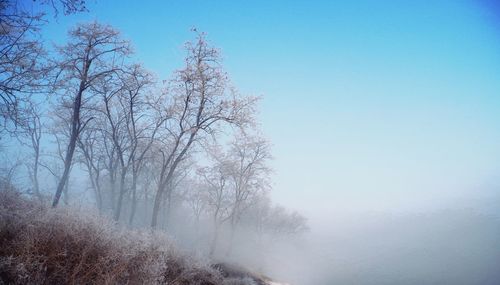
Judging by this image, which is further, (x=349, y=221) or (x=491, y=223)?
(x=349, y=221)

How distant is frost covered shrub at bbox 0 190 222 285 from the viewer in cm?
508

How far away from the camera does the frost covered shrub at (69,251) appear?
5078mm

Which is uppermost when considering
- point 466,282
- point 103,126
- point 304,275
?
point 103,126

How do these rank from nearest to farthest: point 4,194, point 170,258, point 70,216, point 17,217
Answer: point 17,217 < point 70,216 < point 4,194 < point 170,258

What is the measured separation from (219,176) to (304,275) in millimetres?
34847

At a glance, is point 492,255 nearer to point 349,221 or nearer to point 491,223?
point 491,223

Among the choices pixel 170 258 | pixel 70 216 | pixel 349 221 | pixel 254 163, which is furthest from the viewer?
pixel 349 221

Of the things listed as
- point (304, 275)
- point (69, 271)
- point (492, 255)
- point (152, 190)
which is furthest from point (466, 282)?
point (69, 271)

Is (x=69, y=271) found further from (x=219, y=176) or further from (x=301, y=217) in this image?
(x=301, y=217)

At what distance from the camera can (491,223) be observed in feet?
250

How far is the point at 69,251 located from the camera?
241 inches

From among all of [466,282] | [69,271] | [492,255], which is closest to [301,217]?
[466,282]

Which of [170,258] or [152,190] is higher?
[152,190]

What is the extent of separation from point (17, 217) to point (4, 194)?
8.99 feet
